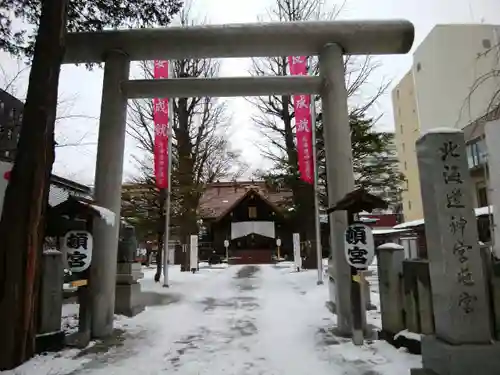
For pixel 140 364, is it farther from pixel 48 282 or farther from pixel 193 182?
pixel 193 182

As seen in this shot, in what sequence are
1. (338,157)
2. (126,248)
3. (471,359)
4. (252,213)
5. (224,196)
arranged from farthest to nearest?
(224,196), (252,213), (126,248), (338,157), (471,359)

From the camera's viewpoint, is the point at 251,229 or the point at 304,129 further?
the point at 251,229

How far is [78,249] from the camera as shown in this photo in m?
A: 6.43

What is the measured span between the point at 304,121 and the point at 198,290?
7.27 meters

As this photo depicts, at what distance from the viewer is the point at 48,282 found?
6070 mm

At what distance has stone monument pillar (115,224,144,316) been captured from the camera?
8.78 m

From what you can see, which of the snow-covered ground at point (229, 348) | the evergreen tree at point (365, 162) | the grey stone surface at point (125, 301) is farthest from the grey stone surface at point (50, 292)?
the evergreen tree at point (365, 162)

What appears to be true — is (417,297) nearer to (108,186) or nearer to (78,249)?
(78,249)

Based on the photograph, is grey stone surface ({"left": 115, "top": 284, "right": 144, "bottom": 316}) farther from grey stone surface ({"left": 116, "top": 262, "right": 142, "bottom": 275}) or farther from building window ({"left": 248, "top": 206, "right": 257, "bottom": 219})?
building window ({"left": 248, "top": 206, "right": 257, "bottom": 219})

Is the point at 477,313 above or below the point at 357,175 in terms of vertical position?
below

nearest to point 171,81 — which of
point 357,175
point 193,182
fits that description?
point 193,182

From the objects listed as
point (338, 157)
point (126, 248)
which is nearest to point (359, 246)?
point (338, 157)

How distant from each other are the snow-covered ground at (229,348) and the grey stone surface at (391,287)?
1.20 ft

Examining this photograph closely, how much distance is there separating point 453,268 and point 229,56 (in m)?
5.94
